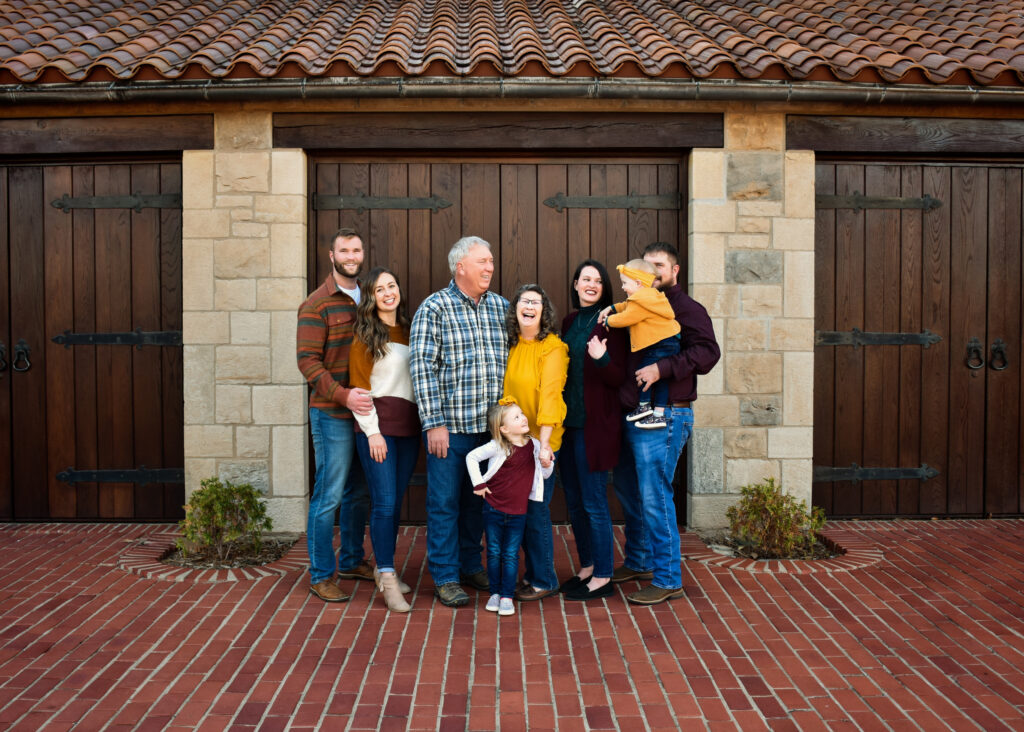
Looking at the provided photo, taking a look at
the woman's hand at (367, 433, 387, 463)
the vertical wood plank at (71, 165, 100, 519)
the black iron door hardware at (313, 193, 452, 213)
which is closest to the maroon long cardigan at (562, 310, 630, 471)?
the woman's hand at (367, 433, 387, 463)

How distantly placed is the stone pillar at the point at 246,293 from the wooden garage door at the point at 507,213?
0.90 feet

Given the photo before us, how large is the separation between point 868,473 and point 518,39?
3.88 metres

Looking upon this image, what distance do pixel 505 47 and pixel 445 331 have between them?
100 inches

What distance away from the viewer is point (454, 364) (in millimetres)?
4008

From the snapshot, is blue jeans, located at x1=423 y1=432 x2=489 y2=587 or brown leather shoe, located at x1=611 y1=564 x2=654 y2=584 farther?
brown leather shoe, located at x1=611 y1=564 x2=654 y2=584

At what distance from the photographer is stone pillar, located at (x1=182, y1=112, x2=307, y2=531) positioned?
5320 mm

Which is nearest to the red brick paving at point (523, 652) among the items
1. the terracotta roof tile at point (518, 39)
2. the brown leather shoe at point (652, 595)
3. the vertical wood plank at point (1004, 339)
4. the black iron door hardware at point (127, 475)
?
the brown leather shoe at point (652, 595)

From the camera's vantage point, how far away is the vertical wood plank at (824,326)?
563cm

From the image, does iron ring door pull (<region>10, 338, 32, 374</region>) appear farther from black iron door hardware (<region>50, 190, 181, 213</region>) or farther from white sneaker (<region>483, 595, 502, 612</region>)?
white sneaker (<region>483, 595, 502, 612</region>)

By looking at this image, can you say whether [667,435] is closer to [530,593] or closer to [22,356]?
[530,593]

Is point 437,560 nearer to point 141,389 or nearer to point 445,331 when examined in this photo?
point 445,331

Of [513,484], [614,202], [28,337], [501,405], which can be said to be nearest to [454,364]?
[501,405]

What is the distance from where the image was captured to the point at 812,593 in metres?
4.20

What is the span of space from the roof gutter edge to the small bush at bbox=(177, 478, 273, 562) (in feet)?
7.99
